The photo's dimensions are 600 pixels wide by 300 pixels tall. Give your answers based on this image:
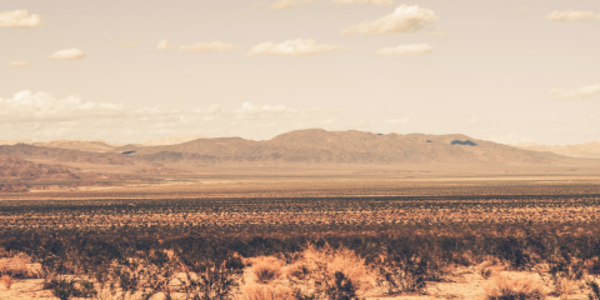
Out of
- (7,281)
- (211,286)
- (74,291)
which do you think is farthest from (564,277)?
(7,281)

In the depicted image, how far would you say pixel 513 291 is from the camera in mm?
15750

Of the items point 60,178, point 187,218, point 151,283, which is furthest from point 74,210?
point 60,178

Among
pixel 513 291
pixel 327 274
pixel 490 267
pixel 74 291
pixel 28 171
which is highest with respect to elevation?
pixel 28 171

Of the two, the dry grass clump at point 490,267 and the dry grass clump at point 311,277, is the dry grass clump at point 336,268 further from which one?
the dry grass clump at point 490,267

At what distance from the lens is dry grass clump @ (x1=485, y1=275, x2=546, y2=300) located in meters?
15.7

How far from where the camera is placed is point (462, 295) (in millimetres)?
17344

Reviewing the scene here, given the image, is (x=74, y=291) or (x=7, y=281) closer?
(x=74, y=291)

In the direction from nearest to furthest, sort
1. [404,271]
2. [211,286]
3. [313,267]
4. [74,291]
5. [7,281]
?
[74,291] → [211,286] → [404,271] → [7,281] → [313,267]

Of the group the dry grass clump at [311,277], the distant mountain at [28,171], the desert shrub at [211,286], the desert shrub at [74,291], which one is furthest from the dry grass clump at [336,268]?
the distant mountain at [28,171]

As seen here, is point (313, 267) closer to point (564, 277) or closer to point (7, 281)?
point (564, 277)

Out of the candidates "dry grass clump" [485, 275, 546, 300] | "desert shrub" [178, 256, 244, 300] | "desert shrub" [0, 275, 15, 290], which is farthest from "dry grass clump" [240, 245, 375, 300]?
"desert shrub" [0, 275, 15, 290]

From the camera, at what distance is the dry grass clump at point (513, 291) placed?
1573cm

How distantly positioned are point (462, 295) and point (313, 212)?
114 feet

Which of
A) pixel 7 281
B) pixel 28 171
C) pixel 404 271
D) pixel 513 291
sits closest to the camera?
pixel 513 291
